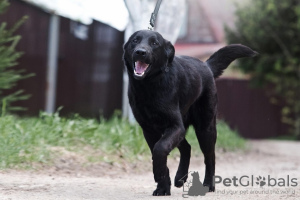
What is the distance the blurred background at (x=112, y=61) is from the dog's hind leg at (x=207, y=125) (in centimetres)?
352

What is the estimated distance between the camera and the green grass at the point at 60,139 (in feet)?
23.5

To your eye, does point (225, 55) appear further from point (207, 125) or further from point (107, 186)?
point (107, 186)

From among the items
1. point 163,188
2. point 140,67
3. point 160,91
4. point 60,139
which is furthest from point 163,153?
point 60,139

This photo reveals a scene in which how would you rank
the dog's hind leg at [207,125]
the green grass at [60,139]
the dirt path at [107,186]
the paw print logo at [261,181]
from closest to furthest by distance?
the dirt path at [107,186], the dog's hind leg at [207,125], the paw print logo at [261,181], the green grass at [60,139]

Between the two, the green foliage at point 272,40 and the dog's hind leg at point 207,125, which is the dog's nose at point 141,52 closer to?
the dog's hind leg at point 207,125

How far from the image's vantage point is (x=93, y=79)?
41.7 feet

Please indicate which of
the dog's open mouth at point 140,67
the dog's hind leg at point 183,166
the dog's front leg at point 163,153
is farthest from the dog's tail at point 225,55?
the dog's open mouth at point 140,67

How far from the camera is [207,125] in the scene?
596cm

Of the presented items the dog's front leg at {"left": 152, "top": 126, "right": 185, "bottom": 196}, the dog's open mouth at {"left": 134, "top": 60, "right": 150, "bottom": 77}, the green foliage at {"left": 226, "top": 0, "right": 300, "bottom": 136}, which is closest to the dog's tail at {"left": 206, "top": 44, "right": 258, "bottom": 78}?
the dog's front leg at {"left": 152, "top": 126, "right": 185, "bottom": 196}

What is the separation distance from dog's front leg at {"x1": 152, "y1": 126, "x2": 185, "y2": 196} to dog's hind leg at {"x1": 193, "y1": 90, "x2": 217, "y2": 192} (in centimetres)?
62

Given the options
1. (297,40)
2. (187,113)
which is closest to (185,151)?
(187,113)

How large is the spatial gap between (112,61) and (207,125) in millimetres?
7166

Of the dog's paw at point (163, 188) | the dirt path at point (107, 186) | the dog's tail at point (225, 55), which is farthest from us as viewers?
the dog's tail at point (225, 55)

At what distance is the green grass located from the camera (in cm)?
715
